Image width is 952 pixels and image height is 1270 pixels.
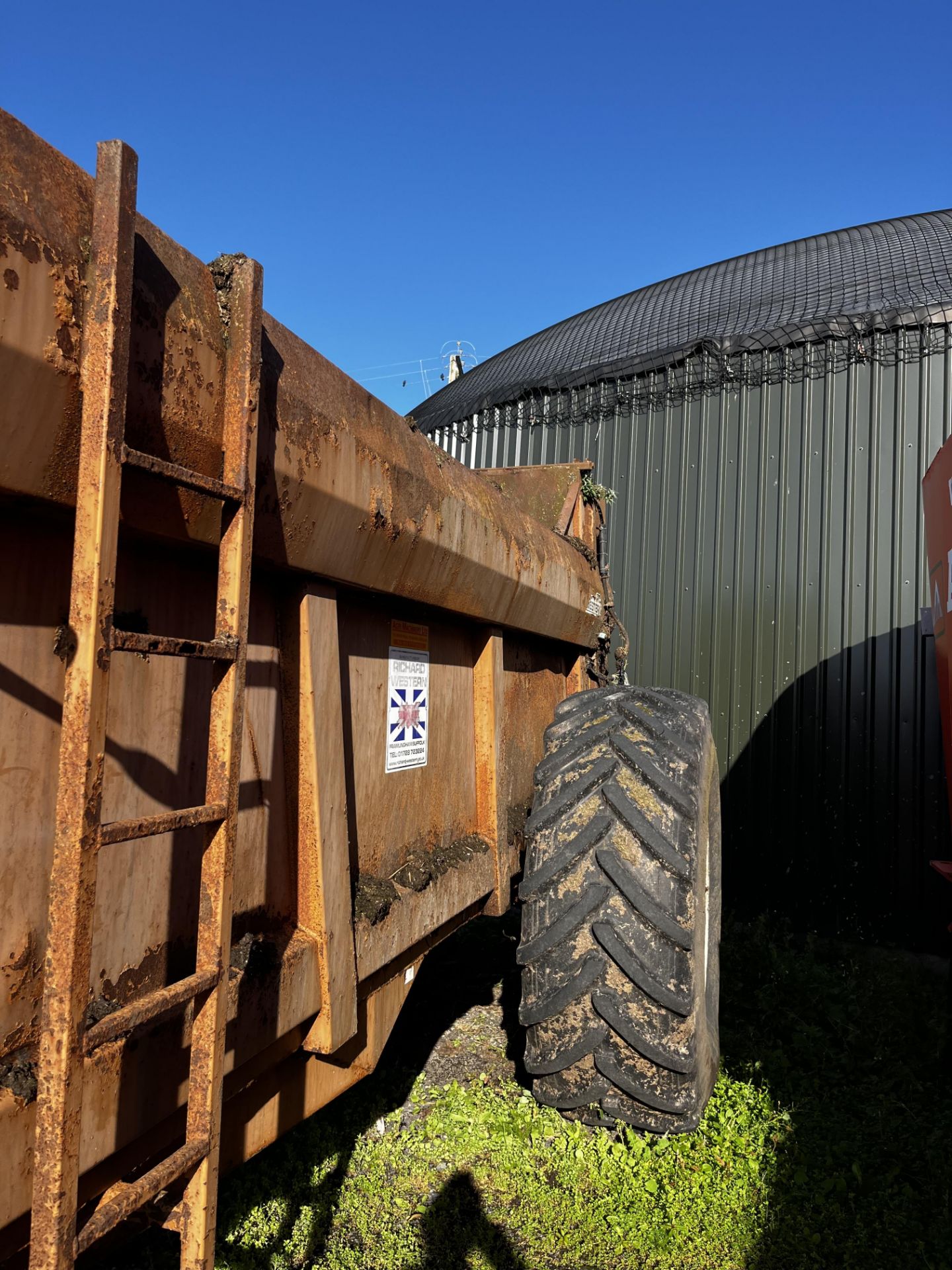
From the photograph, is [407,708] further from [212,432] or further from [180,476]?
[180,476]

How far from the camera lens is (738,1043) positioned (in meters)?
4.26

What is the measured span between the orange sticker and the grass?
5.54 feet

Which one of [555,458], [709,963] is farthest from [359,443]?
[555,458]

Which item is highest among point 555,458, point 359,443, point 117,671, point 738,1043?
point 555,458

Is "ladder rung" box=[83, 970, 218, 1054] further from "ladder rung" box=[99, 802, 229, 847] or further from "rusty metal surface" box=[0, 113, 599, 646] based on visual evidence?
"rusty metal surface" box=[0, 113, 599, 646]

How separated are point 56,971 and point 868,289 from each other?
850 centimetres

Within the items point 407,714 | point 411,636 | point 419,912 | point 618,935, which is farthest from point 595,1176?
point 411,636

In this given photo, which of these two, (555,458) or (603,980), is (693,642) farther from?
(603,980)

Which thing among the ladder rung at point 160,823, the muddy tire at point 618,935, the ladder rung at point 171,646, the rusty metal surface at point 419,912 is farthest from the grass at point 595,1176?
the ladder rung at point 171,646

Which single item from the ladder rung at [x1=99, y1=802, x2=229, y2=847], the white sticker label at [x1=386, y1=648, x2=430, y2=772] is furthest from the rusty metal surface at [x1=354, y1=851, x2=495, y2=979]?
the ladder rung at [x1=99, y1=802, x2=229, y2=847]

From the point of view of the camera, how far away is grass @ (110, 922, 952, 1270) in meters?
2.62

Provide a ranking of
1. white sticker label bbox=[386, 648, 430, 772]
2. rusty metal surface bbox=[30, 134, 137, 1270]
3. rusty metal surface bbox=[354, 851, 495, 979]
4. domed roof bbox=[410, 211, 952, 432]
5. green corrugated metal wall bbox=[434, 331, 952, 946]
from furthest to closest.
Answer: domed roof bbox=[410, 211, 952, 432] < green corrugated metal wall bbox=[434, 331, 952, 946] < white sticker label bbox=[386, 648, 430, 772] < rusty metal surface bbox=[354, 851, 495, 979] < rusty metal surface bbox=[30, 134, 137, 1270]

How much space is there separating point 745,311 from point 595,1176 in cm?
783

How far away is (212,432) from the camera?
5.28 ft
